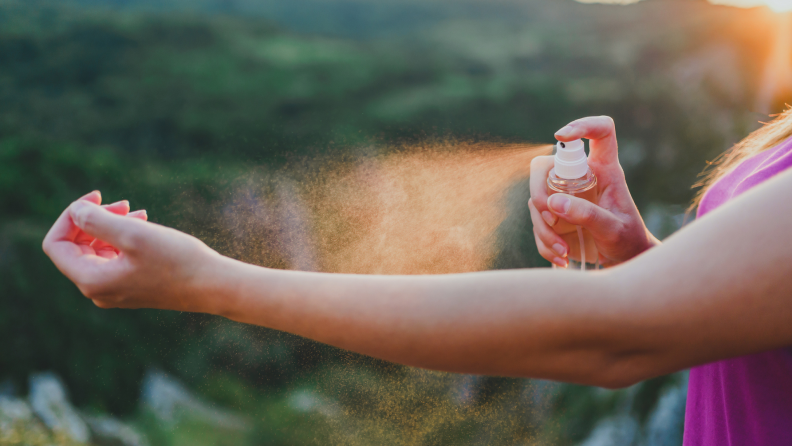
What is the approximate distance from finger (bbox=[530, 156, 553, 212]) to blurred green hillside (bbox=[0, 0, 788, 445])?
2.36ft

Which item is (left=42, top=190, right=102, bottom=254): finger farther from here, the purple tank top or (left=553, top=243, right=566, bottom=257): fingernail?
the purple tank top

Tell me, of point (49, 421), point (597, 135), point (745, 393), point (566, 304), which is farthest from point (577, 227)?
point (49, 421)

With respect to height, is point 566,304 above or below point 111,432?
above

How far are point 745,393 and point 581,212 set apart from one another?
Result: 0.30m

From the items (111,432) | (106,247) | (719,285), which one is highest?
(719,285)

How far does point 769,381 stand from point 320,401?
1202 mm

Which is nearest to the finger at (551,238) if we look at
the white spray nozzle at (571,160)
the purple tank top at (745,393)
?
the white spray nozzle at (571,160)

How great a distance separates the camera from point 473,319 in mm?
376

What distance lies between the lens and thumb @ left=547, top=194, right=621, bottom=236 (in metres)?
0.67

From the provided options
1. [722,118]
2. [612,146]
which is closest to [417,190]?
[612,146]

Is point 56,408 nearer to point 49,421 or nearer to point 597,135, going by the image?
point 49,421

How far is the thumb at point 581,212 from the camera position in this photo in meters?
0.67

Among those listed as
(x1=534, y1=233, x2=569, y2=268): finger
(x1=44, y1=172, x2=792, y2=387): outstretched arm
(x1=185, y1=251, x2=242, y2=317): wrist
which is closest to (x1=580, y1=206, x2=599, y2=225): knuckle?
(x1=534, y1=233, x2=569, y2=268): finger

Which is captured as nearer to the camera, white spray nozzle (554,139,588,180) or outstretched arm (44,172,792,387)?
outstretched arm (44,172,792,387)
